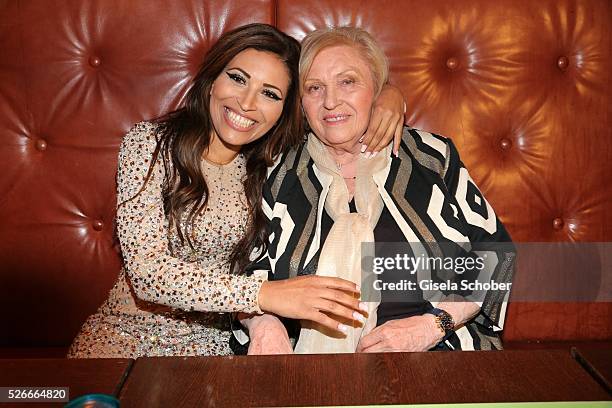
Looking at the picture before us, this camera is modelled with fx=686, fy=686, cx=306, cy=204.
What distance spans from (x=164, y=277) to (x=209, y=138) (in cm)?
38

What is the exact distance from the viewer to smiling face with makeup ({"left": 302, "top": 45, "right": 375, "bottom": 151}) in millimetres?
1548

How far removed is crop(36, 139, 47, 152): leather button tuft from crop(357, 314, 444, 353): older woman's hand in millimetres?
888

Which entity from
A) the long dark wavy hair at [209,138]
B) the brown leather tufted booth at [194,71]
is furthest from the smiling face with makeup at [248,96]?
the brown leather tufted booth at [194,71]

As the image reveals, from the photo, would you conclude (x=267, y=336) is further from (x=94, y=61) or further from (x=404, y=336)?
(x=94, y=61)

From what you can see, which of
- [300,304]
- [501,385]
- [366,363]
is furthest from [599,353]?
[300,304]

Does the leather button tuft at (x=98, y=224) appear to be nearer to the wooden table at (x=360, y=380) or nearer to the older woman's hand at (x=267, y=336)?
the older woman's hand at (x=267, y=336)

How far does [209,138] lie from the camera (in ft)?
5.20

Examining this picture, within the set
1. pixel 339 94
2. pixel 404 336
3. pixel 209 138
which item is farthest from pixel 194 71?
pixel 404 336

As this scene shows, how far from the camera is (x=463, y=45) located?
1.71m

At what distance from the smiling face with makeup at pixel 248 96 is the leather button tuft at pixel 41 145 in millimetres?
434

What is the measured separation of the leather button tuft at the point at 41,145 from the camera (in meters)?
1.66

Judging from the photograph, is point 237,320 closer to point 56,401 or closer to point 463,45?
point 56,401

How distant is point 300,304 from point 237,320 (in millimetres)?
346

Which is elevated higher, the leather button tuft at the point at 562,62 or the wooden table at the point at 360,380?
the leather button tuft at the point at 562,62
